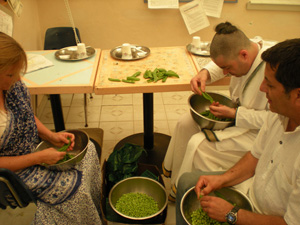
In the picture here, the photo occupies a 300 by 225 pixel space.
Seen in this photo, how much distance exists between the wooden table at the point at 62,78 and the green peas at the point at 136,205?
760mm

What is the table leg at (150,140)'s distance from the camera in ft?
7.87

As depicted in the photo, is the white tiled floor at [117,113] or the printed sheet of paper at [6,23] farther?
the white tiled floor at [117,113]

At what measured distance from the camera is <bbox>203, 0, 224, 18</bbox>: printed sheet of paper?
3.16 metres

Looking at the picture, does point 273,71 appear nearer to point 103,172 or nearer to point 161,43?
point 103,172

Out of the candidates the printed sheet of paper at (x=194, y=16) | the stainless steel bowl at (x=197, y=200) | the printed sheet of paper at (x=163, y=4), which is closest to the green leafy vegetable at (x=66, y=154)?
the stainless steel bowl at (x=197, y=200)

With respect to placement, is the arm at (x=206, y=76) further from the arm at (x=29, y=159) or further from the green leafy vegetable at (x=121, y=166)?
the arm at (x=29, y=159)

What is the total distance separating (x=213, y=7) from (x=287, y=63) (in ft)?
8.39

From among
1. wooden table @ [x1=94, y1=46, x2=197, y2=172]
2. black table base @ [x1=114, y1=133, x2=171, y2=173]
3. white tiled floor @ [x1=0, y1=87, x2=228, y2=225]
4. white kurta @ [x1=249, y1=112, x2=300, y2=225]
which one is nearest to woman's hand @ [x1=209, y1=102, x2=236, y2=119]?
wooden table @ [x1=94, y1=46, x2=197, y2=172]

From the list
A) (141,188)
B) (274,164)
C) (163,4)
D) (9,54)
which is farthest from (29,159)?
(163,4)

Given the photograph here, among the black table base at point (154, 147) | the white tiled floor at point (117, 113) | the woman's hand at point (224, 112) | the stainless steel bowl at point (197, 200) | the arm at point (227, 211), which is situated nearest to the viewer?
the arm at point (227, 211)

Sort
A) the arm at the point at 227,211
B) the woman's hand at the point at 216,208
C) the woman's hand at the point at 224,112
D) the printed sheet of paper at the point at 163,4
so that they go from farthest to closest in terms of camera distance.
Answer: the printed sheet of paper at the point at 163,4 → the woman's hand at the point at 224,112 → the woman's hand at the point at 216,208 → the arm at the point at 227,211

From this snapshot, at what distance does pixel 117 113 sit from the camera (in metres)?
3.24

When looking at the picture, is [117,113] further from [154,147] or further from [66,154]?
[66,154]

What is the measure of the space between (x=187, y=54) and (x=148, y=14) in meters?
1.25
